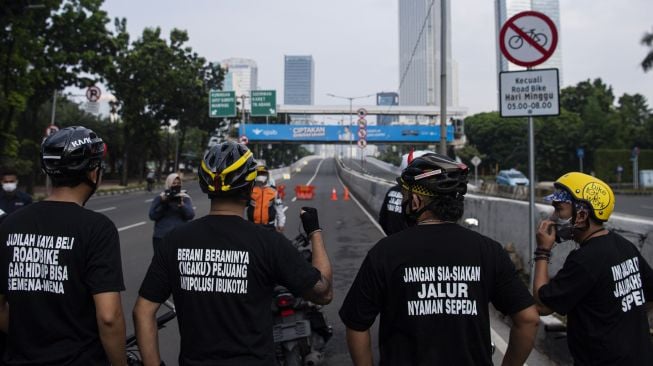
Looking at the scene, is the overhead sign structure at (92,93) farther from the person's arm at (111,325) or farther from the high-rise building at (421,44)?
the person's arm at (111,325)

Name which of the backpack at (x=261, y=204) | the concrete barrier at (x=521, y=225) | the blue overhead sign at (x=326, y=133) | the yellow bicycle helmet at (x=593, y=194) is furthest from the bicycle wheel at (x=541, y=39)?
the blue overhead sign at (x=326, y=133)

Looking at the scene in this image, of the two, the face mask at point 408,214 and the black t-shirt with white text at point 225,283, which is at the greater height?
the face mask at point 408,214

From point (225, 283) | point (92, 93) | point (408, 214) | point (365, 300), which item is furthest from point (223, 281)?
point (92, 93)

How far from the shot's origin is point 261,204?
A: 238 inches

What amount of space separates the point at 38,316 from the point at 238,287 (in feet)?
2.73

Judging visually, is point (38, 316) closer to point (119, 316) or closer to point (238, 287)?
point (119, 316)

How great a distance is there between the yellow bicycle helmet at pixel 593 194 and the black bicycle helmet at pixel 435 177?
0.82m

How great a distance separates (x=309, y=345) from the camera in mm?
4039

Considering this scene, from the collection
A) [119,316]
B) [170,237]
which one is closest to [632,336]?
[170,237]

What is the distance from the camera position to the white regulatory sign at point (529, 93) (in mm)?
5312

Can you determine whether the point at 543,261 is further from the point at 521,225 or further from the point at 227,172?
the point at 521,225

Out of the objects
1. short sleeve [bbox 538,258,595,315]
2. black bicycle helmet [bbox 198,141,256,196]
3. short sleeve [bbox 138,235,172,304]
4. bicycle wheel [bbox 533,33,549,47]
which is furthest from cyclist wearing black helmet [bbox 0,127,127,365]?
bicycle wheel [bbox 533,33,549,47]

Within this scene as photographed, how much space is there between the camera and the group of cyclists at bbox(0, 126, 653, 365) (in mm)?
2006

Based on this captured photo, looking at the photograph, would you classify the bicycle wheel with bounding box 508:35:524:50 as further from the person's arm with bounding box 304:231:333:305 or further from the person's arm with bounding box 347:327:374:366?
the person's arm with bounding box 347:327:374:366
